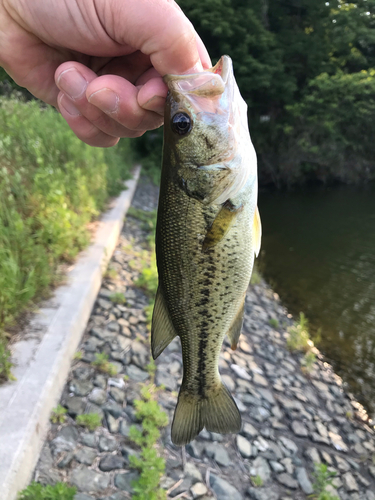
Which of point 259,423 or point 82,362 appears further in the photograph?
point 259,423

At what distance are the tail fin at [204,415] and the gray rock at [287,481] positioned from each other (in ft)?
6.04

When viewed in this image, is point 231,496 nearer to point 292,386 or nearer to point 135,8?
point 292,386

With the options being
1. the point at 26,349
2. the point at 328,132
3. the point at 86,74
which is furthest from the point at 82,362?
the point at 328,132

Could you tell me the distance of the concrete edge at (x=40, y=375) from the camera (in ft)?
7.07

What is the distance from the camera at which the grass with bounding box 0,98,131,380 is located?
318 cm

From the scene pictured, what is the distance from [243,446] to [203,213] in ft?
8.72

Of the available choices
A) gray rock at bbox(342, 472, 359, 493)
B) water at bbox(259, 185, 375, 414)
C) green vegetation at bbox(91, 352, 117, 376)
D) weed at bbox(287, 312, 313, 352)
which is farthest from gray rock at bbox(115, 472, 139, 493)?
water at bbox(259, 185, 375, 414)

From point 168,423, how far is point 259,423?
46.4 inches

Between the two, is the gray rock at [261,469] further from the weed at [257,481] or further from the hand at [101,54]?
the hand at [101,54]

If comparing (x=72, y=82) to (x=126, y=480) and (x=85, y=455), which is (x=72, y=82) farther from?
(x=126, y=480)

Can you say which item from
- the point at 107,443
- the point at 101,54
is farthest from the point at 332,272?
the point at 101,54

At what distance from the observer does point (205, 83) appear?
1.50m

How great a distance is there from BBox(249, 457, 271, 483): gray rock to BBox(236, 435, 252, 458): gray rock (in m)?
0.09

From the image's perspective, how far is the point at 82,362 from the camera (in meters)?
3.30
